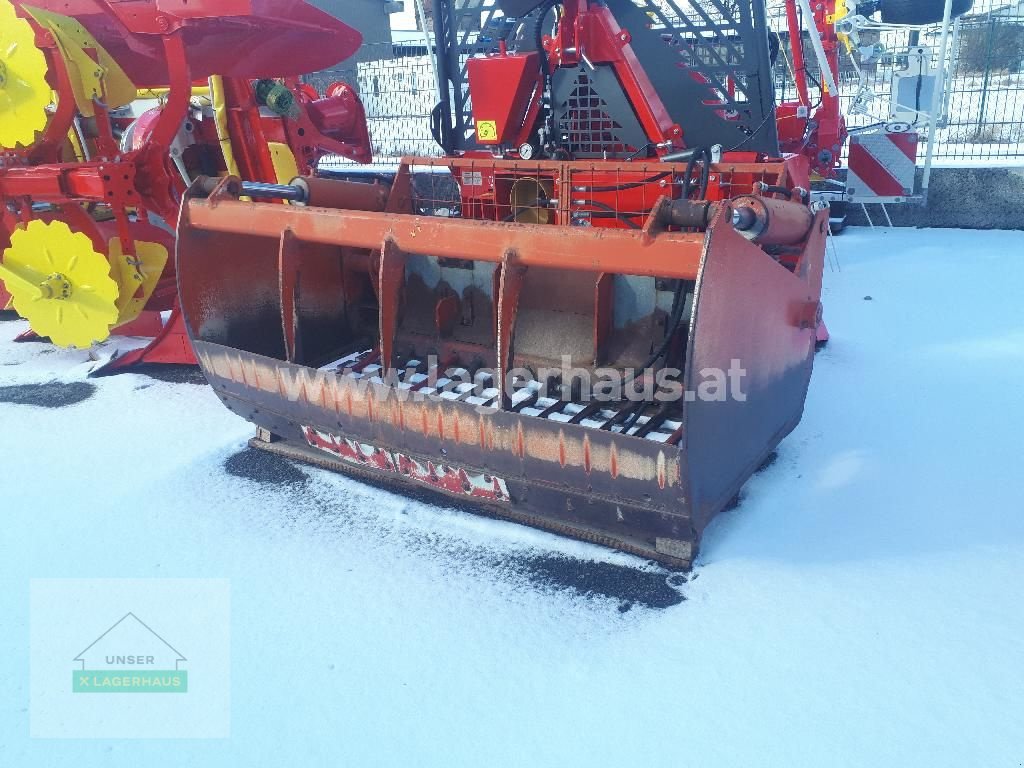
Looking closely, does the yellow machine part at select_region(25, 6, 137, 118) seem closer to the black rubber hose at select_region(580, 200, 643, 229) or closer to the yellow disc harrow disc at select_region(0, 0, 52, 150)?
the yellow disc harrow disc at select_region(0, 0, 52, 150)

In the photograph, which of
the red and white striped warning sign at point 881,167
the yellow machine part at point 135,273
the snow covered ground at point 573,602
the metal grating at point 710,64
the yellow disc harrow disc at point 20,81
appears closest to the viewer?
the snow covered ground at point 573,602

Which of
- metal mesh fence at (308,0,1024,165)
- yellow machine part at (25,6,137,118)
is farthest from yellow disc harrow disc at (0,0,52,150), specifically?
metal mesh fence at (308,0,1024,165)

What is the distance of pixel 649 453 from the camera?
2137 millimetres

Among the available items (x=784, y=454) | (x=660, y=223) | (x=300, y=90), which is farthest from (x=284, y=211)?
(x=300, y=90)

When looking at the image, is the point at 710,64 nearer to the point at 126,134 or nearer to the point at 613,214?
the point at 613,214

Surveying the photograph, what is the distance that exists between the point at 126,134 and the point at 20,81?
1.38m

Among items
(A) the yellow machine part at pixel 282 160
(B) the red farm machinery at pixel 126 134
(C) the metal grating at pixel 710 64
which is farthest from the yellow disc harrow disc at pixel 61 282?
(C) the metal grating at pixel 710 64

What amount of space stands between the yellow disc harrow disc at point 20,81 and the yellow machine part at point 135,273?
2.25 feet

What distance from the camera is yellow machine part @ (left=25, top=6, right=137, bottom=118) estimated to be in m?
3.65

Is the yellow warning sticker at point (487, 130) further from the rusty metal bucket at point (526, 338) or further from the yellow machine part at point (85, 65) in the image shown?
the yellow machine part at point (85, 65)

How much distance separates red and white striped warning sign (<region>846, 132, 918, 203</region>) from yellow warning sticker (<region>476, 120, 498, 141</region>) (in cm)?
467

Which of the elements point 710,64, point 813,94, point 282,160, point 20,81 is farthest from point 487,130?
point 813,94

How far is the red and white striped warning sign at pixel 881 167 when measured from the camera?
23.0 ft

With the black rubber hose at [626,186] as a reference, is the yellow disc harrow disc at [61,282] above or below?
below
